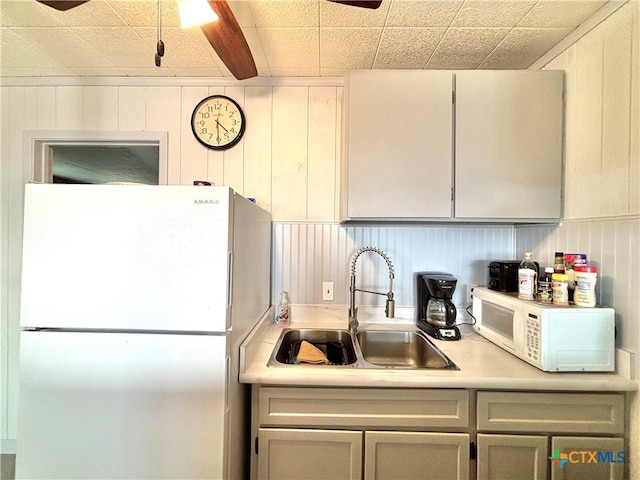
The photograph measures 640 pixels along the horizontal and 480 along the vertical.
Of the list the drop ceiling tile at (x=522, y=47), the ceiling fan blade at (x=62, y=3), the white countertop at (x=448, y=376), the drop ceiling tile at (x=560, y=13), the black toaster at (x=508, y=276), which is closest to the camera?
the ceiling fan blade at (x=62, y=3)

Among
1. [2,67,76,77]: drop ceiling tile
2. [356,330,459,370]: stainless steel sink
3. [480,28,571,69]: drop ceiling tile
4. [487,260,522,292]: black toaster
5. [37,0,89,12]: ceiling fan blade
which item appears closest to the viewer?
[37,0,89,12]: ceiling fan blade

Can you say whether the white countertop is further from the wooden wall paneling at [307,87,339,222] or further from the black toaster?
the wooden wall paneling at [307,87,339,222]

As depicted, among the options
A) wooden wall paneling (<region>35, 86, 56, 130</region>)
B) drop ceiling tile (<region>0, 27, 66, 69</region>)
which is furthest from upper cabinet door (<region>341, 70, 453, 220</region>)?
wooden wall paneling (<region>35, 86, 56, 130</region>)

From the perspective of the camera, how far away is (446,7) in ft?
3.57

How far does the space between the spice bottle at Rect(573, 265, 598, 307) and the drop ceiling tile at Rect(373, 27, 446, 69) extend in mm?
1224

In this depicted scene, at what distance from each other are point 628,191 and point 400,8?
3.84ft

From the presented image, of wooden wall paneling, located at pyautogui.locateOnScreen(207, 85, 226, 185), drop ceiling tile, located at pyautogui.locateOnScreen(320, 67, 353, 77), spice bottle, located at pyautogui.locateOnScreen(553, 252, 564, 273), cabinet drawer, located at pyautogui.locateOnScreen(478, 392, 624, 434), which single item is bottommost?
cabinet drawer, located at pyautogui.locateOnScreen(478, 392, 624, 434)

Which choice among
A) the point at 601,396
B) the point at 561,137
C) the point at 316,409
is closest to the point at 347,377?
the point at 316,409

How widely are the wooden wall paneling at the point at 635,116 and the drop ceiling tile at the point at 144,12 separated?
182cm

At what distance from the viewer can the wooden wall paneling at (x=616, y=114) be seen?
0.99 m

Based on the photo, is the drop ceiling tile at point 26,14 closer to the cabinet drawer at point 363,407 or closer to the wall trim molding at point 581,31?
the cabinet drawer at point 363,407

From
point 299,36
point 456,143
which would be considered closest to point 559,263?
point 456,143

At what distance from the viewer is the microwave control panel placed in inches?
39.2

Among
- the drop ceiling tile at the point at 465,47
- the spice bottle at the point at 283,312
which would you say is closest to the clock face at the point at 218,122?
the spice bottle at the point at 283,312
